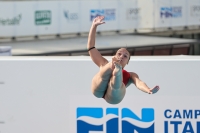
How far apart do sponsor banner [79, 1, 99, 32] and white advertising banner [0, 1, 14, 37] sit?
2878mm

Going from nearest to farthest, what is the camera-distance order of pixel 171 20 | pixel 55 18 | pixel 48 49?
pixel 48 49, pixel 55 18, pixel 171 20

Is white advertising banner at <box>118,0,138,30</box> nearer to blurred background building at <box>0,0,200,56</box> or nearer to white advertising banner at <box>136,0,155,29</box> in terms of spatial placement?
blurred background building at <box>0,0,200,56</box>

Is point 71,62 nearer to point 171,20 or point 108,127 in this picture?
point 108,127

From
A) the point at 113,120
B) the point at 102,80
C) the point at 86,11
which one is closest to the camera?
the point at 102,80

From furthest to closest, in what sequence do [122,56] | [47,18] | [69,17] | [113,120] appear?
1. [69,17]
2. [47,18]
3. [113,120]
4. [122,56]

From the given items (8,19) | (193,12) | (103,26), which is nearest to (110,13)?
(103,26)

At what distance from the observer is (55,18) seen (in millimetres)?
26797

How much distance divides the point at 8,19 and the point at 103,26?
4.45 meters

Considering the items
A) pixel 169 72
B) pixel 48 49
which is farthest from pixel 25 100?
pixel 48 49

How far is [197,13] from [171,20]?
4.66 feet

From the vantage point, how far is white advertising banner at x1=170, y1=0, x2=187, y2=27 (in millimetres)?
28938

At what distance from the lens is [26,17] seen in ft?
85.5

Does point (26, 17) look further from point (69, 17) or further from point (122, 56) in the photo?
point (122, 56)

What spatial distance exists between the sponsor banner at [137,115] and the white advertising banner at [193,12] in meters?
20.9
